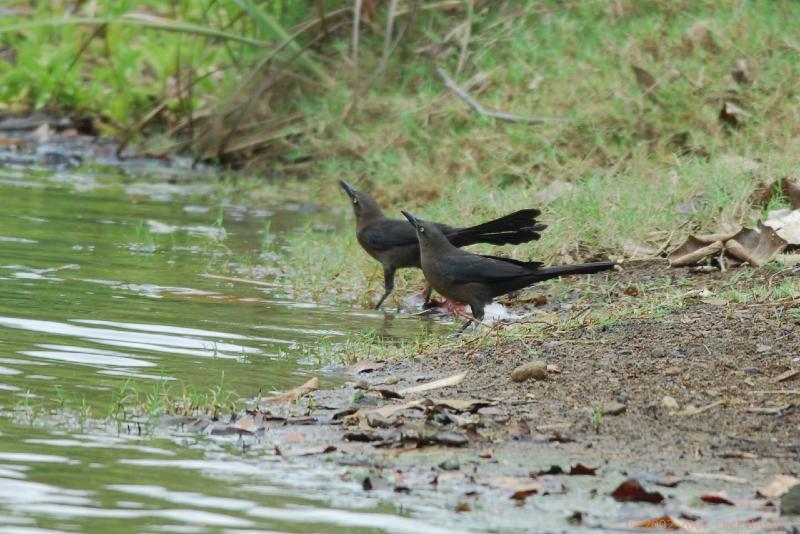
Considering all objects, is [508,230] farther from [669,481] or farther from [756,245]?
[669,481]

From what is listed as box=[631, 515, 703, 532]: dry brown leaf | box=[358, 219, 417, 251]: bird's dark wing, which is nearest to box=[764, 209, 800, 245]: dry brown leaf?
box=[358, 219, 417, 251]: bird's dark wing

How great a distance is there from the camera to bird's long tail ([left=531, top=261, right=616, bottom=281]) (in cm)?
630

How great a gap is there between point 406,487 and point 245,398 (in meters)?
1.41

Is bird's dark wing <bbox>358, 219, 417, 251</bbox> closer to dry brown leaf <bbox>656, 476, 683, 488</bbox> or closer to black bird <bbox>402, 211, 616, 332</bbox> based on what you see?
black bird <bbox>402, 211, 616, 332</bbox>

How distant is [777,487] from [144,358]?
2930 mm

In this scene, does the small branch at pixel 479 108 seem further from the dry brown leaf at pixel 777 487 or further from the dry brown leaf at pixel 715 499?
the dry brown leaf at pixel 715 499

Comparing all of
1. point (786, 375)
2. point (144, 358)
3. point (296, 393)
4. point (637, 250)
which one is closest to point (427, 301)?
point (637, 250)

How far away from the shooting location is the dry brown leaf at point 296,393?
490 centimetres

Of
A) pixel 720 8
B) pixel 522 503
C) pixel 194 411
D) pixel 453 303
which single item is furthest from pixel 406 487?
pixel 720 8

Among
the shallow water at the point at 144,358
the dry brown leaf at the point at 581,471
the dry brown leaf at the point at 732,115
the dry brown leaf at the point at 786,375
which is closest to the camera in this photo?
the shallow water at the point at 144,358

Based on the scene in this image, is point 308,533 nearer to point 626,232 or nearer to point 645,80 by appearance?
point 626,232

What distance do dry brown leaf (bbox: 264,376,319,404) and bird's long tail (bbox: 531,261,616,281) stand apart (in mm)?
1785

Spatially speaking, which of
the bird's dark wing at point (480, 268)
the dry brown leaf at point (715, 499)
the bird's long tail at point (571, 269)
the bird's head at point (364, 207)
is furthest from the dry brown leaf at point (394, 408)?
the bird's head at point (364, 207)

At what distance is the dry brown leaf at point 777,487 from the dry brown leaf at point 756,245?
322cm
